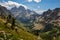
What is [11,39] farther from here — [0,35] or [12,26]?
[12,26]

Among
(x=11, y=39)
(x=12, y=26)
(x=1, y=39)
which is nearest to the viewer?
(x=1, y=39)

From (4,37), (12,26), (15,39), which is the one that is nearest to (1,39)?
(4,37)

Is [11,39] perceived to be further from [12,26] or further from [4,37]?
[12,26]

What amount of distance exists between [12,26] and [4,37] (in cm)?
4005

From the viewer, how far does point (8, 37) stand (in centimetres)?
5644

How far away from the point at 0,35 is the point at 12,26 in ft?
130

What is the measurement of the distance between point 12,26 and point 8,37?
38.0 m

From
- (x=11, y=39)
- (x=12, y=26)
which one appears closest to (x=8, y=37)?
(x=11, y=39)

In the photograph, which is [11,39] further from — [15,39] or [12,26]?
[12,26]

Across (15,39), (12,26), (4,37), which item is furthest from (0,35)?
(12,26)

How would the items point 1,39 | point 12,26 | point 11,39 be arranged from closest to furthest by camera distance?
point 1,39 → point 11,39 → point 12,26

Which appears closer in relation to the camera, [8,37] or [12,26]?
[8,37]

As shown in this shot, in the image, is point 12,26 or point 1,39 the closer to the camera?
point 1,39

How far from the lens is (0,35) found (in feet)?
180
